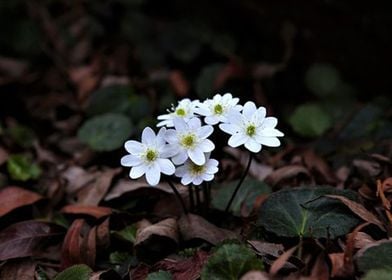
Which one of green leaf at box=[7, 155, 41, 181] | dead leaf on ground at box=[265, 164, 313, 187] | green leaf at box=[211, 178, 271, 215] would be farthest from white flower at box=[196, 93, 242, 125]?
green leaf at box=[7, 155, 41, 181]

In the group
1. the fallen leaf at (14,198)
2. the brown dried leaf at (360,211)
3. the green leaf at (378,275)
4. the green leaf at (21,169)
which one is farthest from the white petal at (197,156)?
the green leaf at (21,169)

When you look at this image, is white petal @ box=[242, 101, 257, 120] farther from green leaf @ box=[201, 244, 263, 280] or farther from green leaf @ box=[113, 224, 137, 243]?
green leaf @ box=[113, 224, 137, 243]

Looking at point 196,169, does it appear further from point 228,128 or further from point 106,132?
point 106,132

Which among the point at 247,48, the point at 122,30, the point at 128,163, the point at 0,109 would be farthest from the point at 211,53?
the point at 128,163

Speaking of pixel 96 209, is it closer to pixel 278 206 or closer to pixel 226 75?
pixel 278 206

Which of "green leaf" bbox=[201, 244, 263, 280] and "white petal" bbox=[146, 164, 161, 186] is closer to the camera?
"green leaf" bbox=[201, 244, 263, 280]

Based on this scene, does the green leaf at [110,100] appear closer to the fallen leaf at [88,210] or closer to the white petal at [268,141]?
the fallen leaf at [88,210]
